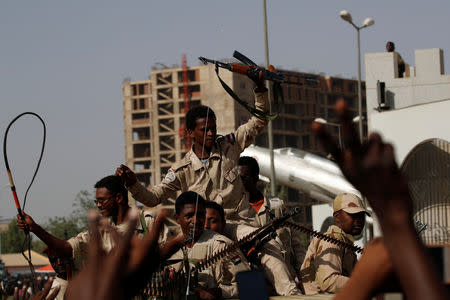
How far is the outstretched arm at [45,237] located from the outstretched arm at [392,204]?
4.40 meters

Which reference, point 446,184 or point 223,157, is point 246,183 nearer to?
point 223,157

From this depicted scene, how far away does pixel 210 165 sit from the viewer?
7230 millimetres

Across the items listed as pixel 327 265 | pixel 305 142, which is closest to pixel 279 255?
pixel 327 265

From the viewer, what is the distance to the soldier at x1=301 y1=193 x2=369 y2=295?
635 cm

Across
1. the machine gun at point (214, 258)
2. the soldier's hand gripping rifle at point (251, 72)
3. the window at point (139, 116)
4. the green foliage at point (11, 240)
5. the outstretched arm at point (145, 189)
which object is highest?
the window at point (139, 116)

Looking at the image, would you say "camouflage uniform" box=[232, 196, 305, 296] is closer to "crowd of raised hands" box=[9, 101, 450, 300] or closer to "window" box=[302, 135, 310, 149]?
"crowd of raised hands" box=[9, 101, 450, 300]

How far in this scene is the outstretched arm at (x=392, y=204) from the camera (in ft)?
4.86

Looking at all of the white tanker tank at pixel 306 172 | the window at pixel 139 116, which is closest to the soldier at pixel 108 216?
the white tanker tank at pixel 306 172

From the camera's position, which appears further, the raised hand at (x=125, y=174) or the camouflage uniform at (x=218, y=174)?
the camouflage uniform at (x=218, y=174)

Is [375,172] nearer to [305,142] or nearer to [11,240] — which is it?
[305,142]

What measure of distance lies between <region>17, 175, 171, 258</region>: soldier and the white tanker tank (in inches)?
1381

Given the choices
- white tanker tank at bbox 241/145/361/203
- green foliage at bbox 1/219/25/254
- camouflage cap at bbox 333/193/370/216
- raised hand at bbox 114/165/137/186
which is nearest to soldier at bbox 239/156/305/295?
camouflage cap at bbox 333/193/370/216

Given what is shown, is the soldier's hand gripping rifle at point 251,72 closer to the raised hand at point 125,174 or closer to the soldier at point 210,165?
the soldier at point 210,165

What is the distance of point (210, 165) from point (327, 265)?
1415 mm
